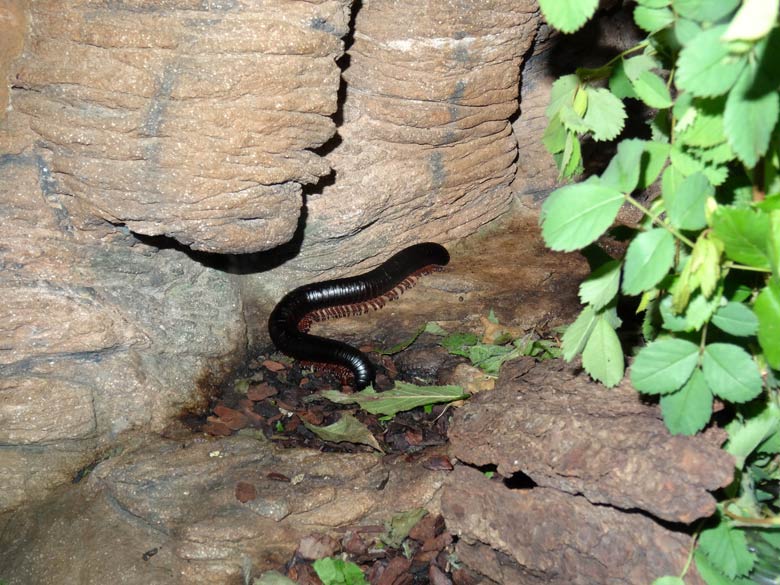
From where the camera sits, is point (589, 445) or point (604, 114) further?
point (589, 445)

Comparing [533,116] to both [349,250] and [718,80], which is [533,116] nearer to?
[349,250]

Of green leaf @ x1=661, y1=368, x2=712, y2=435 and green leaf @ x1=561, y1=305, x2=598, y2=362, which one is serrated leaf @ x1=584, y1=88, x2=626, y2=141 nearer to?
green leaf @ x1=561, y1=305, x2=598, y2=362

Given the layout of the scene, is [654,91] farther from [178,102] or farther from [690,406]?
[178,102]

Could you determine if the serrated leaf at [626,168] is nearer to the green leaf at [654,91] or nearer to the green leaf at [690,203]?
the green leaf at [690,203]

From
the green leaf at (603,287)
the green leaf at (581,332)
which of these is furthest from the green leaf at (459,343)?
the green leaf at (603,287)

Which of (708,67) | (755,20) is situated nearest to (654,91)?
(708,67)

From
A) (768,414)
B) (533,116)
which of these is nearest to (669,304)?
→ (768,414)
